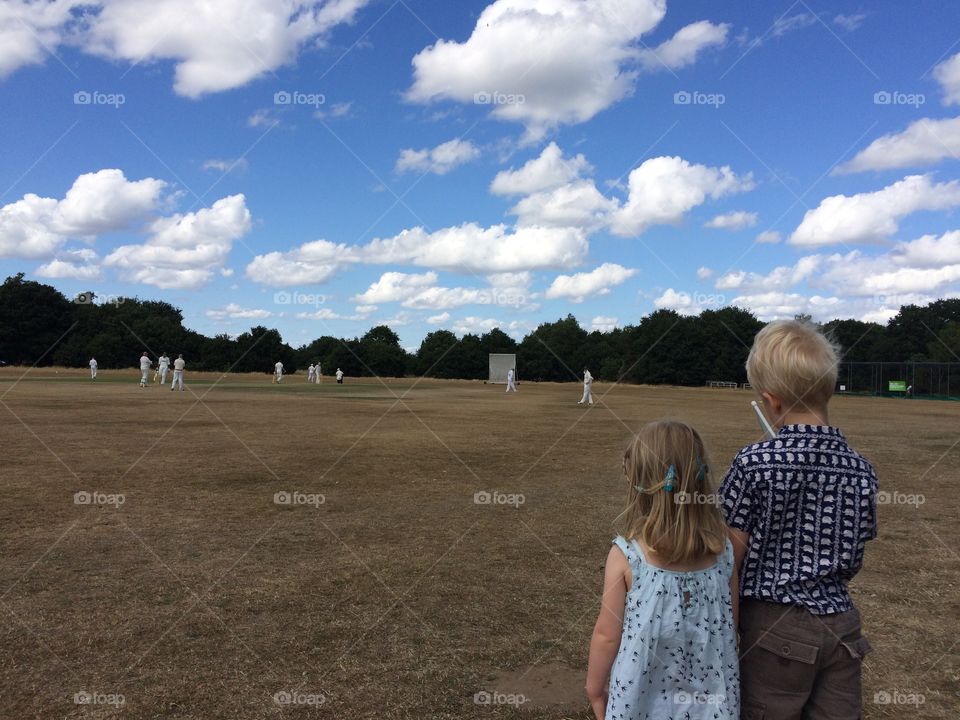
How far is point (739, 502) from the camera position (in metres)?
2.40

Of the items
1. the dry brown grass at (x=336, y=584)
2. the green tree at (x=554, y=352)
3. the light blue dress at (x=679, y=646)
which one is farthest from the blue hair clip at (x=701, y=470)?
the green tree at (x=554, y=352)

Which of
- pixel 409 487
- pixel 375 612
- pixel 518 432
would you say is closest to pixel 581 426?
pixel 518 432

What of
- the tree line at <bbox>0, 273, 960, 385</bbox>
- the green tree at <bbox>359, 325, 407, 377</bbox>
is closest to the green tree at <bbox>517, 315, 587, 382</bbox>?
the tree line at <bbox>0, 273, 960, 385</bbox>

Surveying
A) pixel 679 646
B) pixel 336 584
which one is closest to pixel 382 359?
pixel 336 584

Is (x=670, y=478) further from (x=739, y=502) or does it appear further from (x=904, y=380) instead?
(x=904, y=380)

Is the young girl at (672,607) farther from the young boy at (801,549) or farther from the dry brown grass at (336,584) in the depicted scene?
the dry brown grass at (336,584)

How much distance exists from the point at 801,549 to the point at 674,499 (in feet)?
1.48

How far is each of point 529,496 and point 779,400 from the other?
8.76 m

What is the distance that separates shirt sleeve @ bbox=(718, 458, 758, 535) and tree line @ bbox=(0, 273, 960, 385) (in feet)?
254

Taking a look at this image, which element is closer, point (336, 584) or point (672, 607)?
point (672, 607)

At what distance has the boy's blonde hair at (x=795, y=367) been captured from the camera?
241 centimetres

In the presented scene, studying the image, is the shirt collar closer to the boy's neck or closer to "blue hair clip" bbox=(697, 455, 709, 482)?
the boy's neck

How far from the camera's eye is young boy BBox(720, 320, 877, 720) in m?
2.32

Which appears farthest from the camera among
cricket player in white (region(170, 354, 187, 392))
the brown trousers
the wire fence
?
the wire fence
